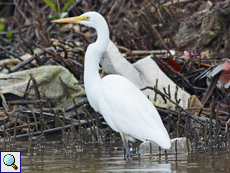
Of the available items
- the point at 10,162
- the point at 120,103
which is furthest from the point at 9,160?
the point at 120,103

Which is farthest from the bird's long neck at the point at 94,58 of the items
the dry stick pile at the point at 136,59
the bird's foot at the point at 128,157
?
the bird's foot at the point at 128,157

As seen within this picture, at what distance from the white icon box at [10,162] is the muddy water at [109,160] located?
0.05 m

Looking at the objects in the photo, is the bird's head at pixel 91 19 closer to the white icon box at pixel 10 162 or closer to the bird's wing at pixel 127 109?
the bird's wing at pixel 127 109

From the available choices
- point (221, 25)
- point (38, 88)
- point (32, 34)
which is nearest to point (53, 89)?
point (38, 88)

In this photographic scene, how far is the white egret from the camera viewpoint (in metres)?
3.74

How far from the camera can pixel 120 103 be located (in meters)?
3.86

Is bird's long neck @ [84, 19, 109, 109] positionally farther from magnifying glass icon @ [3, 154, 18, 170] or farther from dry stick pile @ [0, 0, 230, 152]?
magnifying glass icon @ [3, 154, 18, 170]

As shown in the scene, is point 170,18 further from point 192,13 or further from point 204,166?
point 204,166

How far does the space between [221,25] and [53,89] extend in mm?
2730

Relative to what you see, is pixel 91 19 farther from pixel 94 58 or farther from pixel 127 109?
pixel 127 109

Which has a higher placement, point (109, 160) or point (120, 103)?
point (120, 103)

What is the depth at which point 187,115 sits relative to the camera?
4.13 metres

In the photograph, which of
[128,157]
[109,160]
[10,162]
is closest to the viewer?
[10,162]

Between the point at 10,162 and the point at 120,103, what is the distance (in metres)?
1.15
